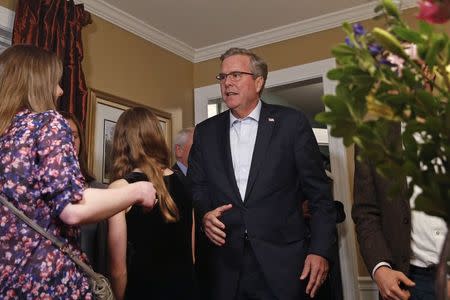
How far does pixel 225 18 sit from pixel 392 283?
8.64 ft

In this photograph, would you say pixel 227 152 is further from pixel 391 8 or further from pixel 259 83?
pixel 391 8

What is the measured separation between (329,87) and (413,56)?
301cm

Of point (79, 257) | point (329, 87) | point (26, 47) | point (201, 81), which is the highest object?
point (201, 81)

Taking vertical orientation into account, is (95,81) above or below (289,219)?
above

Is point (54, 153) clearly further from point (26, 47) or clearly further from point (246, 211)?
point (246, 211)

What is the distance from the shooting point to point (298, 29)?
3.79m

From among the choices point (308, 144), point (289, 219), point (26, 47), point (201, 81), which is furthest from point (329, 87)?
point (26, 47)

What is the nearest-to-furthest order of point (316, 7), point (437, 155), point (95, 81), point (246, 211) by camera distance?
1. point (437, 155)
2. point (246, 211)
3. point (95, 81)
4. point (316, 7)

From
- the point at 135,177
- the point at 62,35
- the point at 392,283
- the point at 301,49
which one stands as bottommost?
the point at 392,283

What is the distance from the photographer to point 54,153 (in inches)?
47.3

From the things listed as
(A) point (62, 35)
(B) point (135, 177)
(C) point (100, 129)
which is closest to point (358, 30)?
(B) point (135, 177)

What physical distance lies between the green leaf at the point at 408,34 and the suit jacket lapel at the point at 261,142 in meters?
1.36

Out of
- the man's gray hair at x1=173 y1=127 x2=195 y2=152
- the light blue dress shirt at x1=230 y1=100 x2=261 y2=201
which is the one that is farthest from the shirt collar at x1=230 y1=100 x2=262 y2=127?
the man's gray hair at x1=173 y1=127 x2=195 y2=152

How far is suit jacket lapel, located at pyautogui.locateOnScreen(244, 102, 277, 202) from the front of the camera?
1.98 metres
